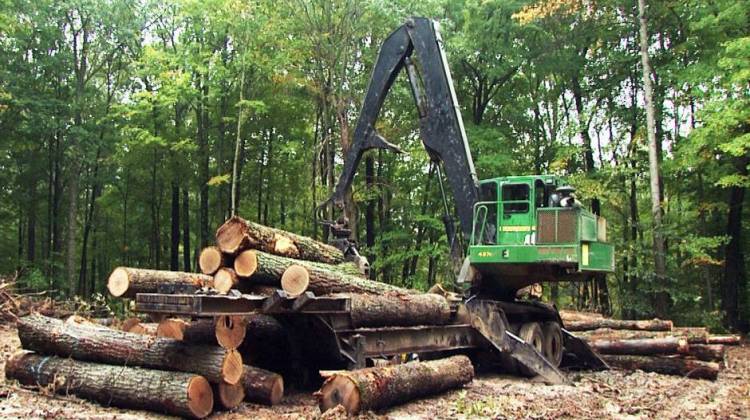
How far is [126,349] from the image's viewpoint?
7402mm

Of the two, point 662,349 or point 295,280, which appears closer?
point 295,280

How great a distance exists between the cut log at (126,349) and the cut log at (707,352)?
31.4 ft

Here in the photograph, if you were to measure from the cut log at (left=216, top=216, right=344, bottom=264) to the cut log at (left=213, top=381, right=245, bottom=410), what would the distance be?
1708mm

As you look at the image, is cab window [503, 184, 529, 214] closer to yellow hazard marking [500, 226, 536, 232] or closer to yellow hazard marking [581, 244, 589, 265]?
yellow hazard marking [500, 226, 536, 232]

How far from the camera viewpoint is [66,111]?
2620 centimetres

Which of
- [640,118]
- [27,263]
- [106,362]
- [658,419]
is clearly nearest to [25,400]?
[106,362]

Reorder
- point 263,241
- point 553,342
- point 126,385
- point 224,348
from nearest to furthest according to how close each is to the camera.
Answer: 1. point 126,385
2. point 224,348
3. point 263,241
4. point 553,342

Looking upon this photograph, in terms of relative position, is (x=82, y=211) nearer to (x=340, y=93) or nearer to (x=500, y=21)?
(x=340, y=93)

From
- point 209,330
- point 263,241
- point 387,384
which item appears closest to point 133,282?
point 209,330

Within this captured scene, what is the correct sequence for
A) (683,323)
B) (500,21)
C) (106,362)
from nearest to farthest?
(106,362), (683,323), (500,21)

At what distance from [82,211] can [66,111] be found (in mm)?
9400

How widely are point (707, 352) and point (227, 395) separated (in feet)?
32.5

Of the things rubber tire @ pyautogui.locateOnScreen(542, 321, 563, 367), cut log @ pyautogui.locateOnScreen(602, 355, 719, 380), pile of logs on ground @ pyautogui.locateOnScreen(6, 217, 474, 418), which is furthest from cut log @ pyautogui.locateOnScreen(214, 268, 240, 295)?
cut log @ pyautogui.locateOnScreen(602, 355, 719, 380)

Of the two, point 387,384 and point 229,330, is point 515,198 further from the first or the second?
point 229,330
